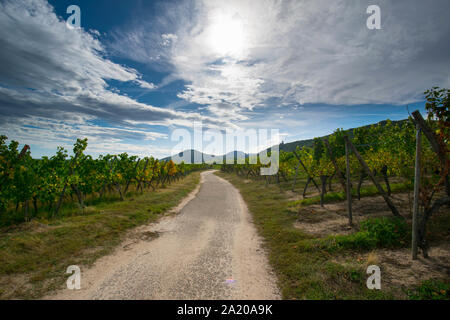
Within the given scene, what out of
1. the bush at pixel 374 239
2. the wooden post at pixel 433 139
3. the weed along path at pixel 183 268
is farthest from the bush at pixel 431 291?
the wooden post at pixel 433 139

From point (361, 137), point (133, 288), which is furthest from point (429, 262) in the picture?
point (361, 137)

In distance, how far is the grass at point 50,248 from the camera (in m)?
5.10

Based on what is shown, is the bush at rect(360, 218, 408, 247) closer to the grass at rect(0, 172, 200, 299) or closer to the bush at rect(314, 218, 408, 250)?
the bush at rect(314, 218, 408, 250)

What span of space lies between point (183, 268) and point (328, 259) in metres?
4.76

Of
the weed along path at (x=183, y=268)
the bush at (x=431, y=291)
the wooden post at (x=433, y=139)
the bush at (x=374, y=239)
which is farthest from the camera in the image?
the bush at (x=374, y=239)

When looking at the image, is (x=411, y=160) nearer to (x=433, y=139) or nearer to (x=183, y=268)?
(x=433, y=139)

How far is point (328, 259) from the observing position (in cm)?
618

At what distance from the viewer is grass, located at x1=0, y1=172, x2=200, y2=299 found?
201 inches

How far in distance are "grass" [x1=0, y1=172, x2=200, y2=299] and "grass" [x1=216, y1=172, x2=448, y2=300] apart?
643 cm

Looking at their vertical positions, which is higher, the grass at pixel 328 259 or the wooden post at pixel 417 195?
the wooden post at pixel 417 195

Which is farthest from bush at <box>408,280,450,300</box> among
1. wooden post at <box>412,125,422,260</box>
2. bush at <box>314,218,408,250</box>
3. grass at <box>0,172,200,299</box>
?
grass at <box>0,172,200,299</box>

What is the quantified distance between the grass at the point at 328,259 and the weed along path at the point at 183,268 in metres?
0.55

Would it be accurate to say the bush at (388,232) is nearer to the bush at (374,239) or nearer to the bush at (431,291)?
the bush at (374,239)
